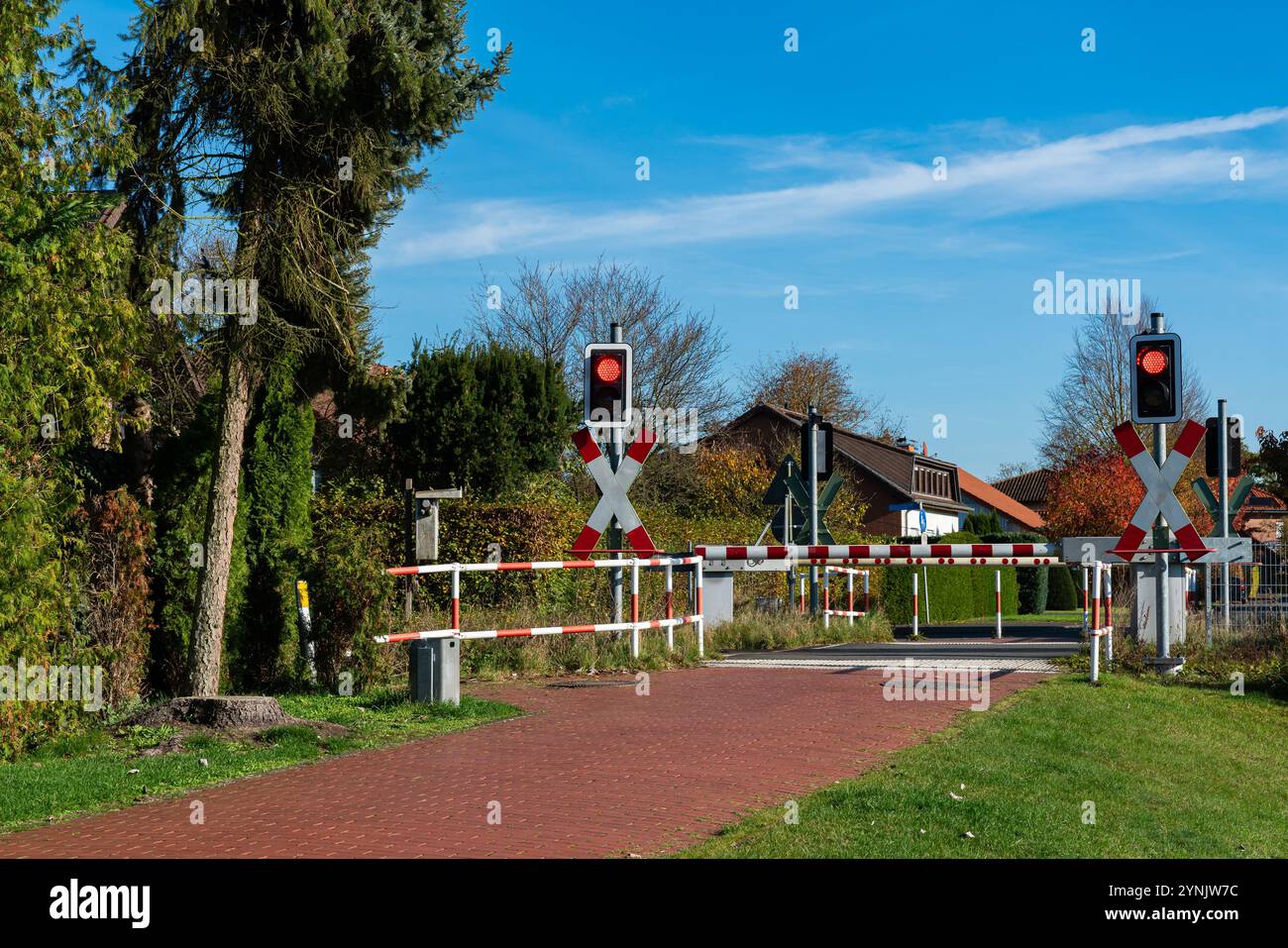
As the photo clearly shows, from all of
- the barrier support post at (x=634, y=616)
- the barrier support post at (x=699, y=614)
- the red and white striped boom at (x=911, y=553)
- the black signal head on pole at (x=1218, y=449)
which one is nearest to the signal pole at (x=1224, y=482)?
the black signal head on pole at (x=1218, y=449)

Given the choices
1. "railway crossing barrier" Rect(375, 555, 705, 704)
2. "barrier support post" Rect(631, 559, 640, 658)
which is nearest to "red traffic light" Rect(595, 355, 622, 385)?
"railway crossing barrier" Rect(375, 555, 705, 704)

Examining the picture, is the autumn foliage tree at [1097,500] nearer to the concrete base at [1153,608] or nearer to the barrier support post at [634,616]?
the concrete base at [1153,608]

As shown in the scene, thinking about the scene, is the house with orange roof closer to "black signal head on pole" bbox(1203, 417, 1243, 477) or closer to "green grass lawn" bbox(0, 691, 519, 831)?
"black signal head on pole" bbox(1203, 417, 1243, 477)

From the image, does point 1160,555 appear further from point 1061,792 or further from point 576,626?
point 1061,792

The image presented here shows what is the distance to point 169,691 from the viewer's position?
13.2m

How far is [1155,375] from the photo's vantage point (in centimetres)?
1338

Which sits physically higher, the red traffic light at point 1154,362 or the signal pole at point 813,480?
the red traffic light at point 1154,362

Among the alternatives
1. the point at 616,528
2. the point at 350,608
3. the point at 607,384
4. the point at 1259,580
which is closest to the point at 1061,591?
the point at 1259,580

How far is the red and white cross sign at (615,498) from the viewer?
13.5m

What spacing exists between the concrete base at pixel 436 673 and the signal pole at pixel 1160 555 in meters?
7.56

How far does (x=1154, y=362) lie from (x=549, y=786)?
336 inches

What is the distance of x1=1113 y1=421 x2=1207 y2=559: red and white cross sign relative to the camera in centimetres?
1354
